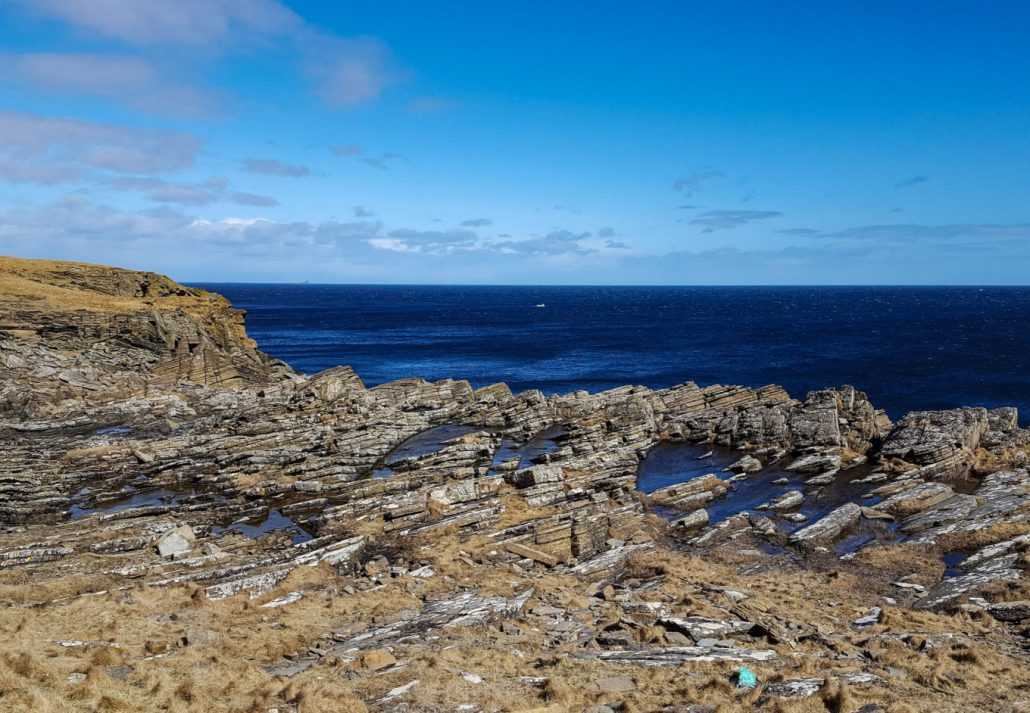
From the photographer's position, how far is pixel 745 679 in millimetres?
16094

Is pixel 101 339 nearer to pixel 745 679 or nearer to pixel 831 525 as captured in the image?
pixel 831 525

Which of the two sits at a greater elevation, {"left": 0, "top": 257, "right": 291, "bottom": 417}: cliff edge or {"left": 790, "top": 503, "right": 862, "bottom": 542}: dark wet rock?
{"left": 0, "top": 257, "right": 291, "bottom": 417}: cliff edge

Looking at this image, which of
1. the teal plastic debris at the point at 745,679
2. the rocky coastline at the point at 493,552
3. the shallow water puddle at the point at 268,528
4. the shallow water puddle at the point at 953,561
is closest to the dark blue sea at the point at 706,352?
the rocky coastline at the point at 493,552

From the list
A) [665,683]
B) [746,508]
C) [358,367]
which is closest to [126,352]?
[358,367]

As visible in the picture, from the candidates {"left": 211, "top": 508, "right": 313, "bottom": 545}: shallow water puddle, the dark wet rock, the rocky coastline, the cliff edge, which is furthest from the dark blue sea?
{"left": 211, "top": 508, "right": 313, "bottom": 545}: shallow water puddle

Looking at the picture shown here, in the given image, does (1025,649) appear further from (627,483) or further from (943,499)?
(627,483)

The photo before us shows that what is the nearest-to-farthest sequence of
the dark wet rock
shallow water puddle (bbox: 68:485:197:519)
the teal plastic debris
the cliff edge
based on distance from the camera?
the teal plastic debris, the dark wet rock, shallow water puddle (bbox: 68:485:197:519), the cliff edge

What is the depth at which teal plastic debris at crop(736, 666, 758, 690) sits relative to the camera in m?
15.9

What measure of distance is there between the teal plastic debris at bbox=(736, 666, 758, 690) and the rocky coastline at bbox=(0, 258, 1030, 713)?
28 centimetres

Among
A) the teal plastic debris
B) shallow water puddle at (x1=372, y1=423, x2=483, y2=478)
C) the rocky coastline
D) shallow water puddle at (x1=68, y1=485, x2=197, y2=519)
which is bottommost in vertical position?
shallow water puddle at (x1=68, y1=485, x2=197, y2=519)

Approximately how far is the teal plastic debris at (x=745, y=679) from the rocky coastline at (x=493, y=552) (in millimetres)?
279

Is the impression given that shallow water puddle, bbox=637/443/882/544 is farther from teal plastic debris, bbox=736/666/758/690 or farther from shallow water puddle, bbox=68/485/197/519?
shallow water puddle, bbox=68/485/197/519

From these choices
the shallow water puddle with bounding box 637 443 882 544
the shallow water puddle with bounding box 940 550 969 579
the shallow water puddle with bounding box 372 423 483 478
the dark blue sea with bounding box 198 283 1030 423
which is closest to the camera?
the shallow water puddle with bounding box 940 550 969 579

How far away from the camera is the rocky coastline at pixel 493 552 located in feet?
52.9
